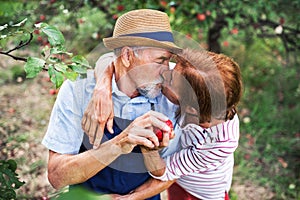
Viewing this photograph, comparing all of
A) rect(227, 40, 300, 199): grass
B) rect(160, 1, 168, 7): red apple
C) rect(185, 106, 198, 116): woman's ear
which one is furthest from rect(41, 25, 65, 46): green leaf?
rect(227, 40, 300, 199): grass

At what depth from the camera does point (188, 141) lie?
68.4 inches

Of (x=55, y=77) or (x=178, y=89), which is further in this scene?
(x=178, y=89)

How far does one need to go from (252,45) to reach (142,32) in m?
3.25

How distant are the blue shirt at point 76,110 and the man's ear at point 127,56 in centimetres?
10

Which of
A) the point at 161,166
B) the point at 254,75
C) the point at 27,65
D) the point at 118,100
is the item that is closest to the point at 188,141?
the point at 161,166

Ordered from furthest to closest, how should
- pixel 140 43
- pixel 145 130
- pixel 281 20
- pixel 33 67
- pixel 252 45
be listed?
pixel 252 45 → pixel 281 20 → pixel 140 43 → pixel 145 130 → pixel 33 67

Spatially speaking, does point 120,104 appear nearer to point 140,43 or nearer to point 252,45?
point 140,43

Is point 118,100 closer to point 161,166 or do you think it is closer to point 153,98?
point 153,98

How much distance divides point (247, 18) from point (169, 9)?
0.71 m

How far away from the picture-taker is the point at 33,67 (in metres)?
1.34

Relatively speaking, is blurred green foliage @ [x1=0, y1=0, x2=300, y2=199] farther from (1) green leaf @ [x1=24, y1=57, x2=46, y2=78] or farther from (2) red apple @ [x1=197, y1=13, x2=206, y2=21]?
(1) green leaf @ [x1=24, y1=57, x2=46, y2=78]

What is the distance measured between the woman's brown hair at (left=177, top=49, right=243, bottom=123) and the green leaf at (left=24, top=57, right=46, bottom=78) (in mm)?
456

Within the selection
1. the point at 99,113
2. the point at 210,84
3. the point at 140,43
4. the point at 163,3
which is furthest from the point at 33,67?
the point at 163,3

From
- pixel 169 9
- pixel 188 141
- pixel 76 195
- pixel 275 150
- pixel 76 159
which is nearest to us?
pixel 76 195
